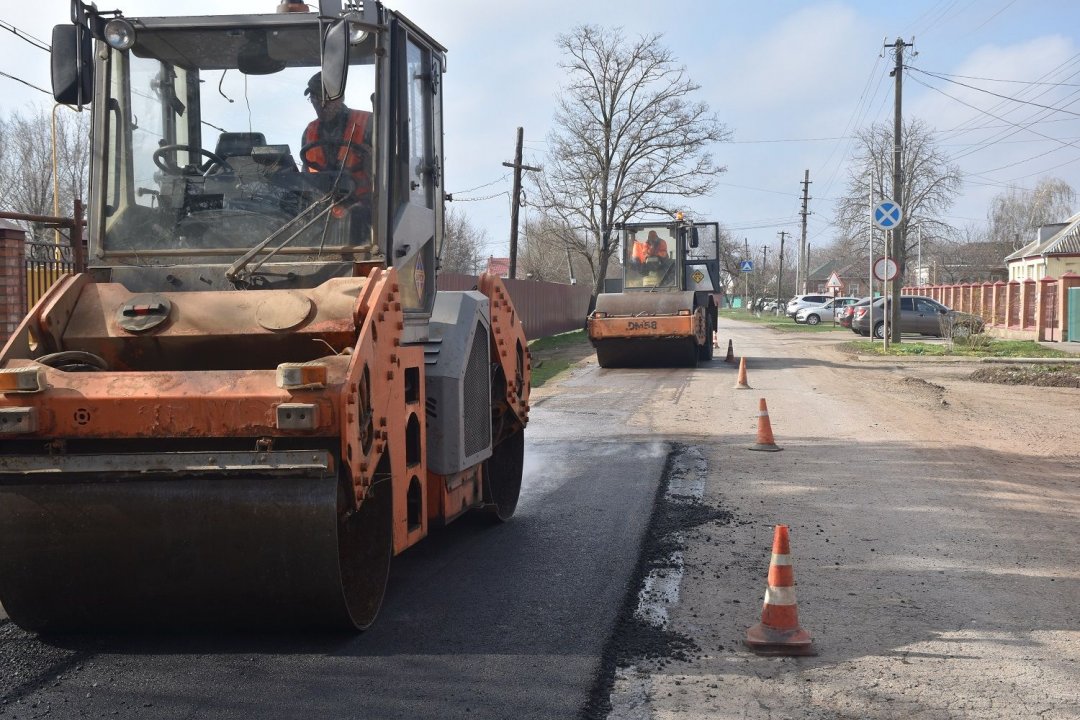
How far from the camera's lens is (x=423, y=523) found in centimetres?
574

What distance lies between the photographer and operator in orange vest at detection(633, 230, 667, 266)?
23.2 meters

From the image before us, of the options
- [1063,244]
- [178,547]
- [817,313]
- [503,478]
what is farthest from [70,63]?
[1063,244]

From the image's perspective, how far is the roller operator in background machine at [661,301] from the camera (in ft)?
69.9

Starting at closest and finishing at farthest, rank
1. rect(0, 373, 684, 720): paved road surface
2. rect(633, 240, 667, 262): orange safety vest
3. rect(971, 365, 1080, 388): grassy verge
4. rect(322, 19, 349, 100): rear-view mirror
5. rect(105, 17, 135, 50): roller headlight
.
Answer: rect(0, 373, 684, 720): paved road surface
rect(322, 19, 349, 100): rear-view mirror
rect(105, 17, 135, 50): roller headlight
rect(971, 365, 1080, 388): grassy verge
rect(633, 240, 667, 262): orange safety vest

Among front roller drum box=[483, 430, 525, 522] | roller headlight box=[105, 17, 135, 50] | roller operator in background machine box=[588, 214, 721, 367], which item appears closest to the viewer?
roller headlight box=[105, 17, 135, 50]

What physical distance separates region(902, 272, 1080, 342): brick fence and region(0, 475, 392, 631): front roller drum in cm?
3199

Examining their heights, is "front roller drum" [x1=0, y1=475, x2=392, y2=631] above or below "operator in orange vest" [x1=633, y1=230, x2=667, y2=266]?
below

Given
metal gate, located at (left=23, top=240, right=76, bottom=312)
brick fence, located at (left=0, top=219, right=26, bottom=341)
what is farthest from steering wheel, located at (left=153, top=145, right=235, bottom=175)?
brick fence, located at (left=0, top=219, right=26, bottom=341)

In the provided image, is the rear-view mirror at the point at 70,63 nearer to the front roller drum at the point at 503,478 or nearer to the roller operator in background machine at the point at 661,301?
the front roller drum at the point at 503,478

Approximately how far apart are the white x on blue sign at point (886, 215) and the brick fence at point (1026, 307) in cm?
1070

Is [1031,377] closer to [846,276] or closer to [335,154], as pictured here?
[335,154]

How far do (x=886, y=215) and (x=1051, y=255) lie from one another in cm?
3696

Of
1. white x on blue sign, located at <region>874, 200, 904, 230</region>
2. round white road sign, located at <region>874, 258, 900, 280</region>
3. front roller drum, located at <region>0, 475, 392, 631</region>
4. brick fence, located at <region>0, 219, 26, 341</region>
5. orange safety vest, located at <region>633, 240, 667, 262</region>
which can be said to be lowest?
front roller drum, located at <region>0, 475, 392, 631</region>

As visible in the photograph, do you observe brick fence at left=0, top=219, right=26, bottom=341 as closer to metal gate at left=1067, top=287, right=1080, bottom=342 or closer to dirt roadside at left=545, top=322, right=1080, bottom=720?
dirt roadside at left=545, top=322, right=1080, bottom=720
